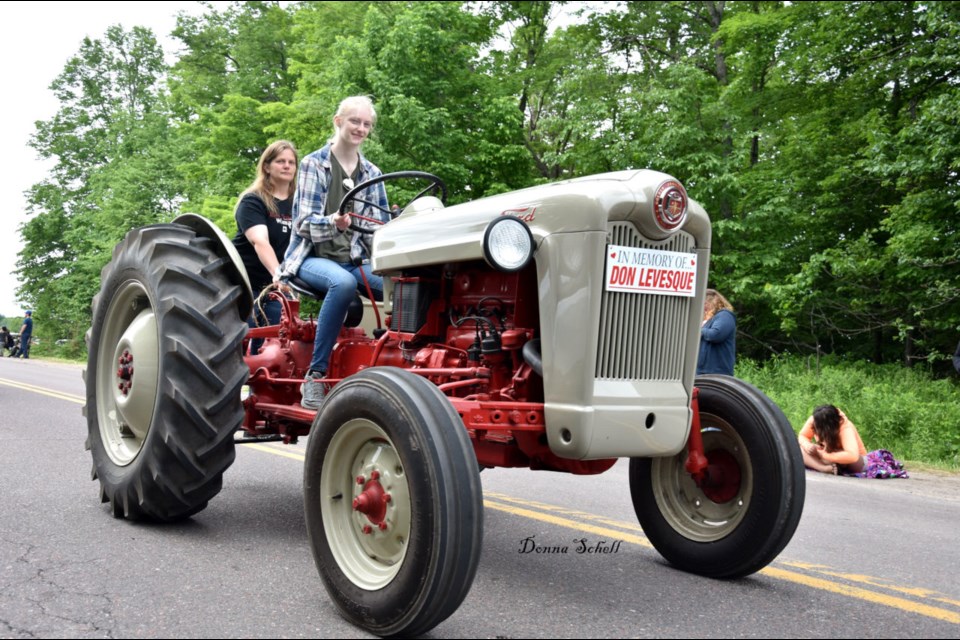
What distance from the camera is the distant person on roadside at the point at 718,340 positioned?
7.43 m

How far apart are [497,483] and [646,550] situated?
2.18m

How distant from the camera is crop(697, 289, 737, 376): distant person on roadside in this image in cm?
743

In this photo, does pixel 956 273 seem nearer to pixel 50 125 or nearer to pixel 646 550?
pixel 646 550

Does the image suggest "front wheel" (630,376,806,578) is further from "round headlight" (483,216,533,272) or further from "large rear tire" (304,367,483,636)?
"large rear tire" (304,367,483,636)

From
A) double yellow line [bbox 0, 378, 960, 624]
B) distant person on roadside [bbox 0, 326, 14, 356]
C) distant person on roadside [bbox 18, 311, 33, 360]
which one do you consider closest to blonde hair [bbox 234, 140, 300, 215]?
double yellow line [bbox 0, 378, 960, 624]

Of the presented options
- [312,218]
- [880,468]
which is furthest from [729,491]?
[880,468]

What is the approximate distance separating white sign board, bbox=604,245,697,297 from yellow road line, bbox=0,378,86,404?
1031cm

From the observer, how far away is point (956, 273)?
12.6m

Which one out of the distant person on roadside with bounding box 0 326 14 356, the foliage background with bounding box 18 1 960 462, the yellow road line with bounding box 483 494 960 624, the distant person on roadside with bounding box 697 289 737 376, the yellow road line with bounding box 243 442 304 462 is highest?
the foliage background with bounding box 18 1 960 462

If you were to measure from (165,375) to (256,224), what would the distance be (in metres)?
1.68

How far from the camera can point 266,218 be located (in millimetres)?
5738

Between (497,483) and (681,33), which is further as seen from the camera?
(681,33)

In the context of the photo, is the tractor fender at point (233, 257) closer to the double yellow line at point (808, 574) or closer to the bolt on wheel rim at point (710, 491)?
the double yellow line at point (808, 574)

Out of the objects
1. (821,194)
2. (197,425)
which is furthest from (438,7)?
→ (197,425)
